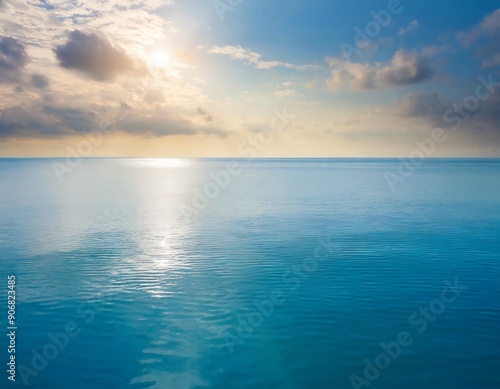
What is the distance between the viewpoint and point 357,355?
823 inches

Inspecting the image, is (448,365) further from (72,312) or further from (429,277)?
(72,312)

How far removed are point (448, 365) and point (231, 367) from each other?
39.2 ft

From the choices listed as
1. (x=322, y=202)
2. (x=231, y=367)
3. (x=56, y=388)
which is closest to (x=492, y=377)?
(x=231, y=367)
